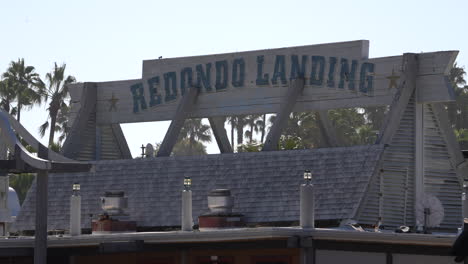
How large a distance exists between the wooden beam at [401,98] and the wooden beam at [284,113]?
367 centimetres

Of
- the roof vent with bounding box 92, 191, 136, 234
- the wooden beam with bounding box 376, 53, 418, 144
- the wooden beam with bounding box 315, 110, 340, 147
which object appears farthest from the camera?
the wooden beam with bounding box 315, 110, 340, 147

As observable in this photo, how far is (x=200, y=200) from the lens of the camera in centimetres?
3897

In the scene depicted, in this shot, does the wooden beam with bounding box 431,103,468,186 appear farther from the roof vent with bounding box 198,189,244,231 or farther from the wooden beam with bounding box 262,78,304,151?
the roof vent with bounding box 198,189,244,231

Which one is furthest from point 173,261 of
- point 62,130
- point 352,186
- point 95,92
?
point 62,130

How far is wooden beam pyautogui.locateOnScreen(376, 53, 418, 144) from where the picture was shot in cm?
3688

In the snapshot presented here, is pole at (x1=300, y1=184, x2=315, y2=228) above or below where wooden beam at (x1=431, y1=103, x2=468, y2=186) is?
below

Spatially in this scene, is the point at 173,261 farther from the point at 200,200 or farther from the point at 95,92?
the point at 95,92

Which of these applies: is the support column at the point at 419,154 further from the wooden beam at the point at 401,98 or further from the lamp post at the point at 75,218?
the lamp post at the point at 75,218

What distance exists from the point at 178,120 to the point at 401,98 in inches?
330

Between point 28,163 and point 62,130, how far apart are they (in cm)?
5812

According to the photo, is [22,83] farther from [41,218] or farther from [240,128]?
[41,218]

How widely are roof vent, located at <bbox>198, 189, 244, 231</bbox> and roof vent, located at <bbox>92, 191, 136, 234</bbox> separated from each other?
2983 mm

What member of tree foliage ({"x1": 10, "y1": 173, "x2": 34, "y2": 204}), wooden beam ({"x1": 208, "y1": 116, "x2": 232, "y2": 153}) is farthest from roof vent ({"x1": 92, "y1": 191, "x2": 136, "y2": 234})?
tree foliage ({"x1": 10, "y1": 173, "x2": 34, "y2": 204})

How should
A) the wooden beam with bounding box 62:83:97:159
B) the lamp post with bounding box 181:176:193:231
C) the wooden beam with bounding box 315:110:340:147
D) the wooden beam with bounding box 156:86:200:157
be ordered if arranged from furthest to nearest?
the wooden beam with bounding box 62:83:97:159 < the wooden beam with bounding box 156:86:200:157 < the wooden beam with bounding box 315:110:340:147 < the lamp post with bounding box 181:176:193:231
